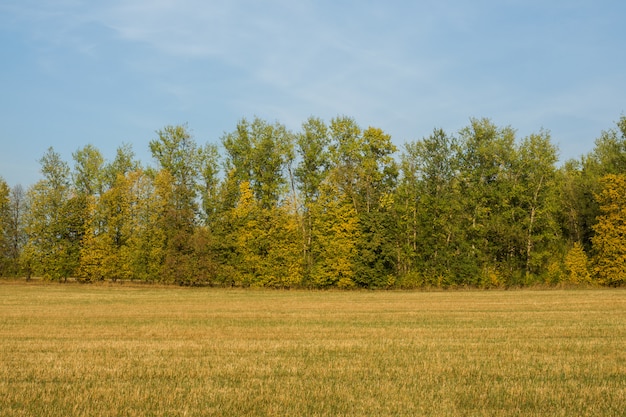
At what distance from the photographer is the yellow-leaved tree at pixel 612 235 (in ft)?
193

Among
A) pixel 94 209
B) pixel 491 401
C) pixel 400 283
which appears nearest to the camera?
pixel 491 401

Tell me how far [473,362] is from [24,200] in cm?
8875

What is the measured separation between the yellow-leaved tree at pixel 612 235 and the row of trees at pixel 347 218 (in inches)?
6.0

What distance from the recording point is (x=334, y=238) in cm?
6312

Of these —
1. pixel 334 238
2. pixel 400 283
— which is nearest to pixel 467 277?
pixel 400 283

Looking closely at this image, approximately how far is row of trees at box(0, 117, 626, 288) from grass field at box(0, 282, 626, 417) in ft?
121

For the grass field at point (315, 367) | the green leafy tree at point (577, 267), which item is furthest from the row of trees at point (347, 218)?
the grass field at point (315, 367)

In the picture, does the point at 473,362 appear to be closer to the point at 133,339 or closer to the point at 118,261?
the point at 133,339

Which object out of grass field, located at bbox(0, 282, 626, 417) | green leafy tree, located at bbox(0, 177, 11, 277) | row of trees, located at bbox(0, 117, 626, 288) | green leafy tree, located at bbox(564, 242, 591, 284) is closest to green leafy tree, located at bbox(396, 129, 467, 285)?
row of trees, located at bbox(0, 117, 626, 288)

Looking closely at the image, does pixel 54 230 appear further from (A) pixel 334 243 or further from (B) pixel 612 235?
(B) pixel 612 235

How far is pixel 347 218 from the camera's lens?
63531 mm

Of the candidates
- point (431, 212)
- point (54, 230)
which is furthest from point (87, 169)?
point (431, 212)

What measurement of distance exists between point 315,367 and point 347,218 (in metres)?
49.9

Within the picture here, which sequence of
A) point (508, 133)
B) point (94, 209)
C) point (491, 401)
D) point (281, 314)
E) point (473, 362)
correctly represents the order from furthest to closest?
point (94, 209) < point (508, 133) < point (281, 314) < point (473, 362) < point (491, 401)
